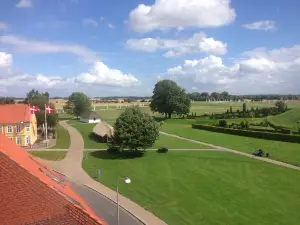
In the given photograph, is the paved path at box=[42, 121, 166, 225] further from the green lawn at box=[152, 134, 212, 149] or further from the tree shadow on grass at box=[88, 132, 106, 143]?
the green lawn at box=[152, 134, 212, 149]

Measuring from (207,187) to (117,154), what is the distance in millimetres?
18479

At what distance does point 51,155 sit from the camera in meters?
42.0

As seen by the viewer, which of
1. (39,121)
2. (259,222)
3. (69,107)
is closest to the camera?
(259,222)

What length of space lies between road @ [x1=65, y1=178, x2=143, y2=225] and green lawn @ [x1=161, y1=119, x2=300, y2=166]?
2609cm

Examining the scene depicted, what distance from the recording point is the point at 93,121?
8856 cm

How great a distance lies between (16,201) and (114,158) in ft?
116

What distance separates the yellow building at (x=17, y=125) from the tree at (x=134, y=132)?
17.7 metres

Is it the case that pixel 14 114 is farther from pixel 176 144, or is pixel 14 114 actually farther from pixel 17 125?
pixel 176 144

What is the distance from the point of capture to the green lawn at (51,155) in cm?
4036

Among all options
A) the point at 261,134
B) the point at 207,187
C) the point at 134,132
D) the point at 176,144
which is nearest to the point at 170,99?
the point at 261,134

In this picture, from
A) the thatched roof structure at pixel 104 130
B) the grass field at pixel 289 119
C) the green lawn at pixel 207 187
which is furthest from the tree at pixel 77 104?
the grass field at pixel 289 119

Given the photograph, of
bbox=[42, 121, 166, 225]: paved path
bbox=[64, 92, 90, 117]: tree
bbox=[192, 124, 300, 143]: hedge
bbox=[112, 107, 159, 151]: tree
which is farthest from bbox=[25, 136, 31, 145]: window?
bbox=[64, 92, 90, 117]: tree

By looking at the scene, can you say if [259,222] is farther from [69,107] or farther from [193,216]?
[69,107]

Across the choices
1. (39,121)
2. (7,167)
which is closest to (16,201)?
(7,167)
